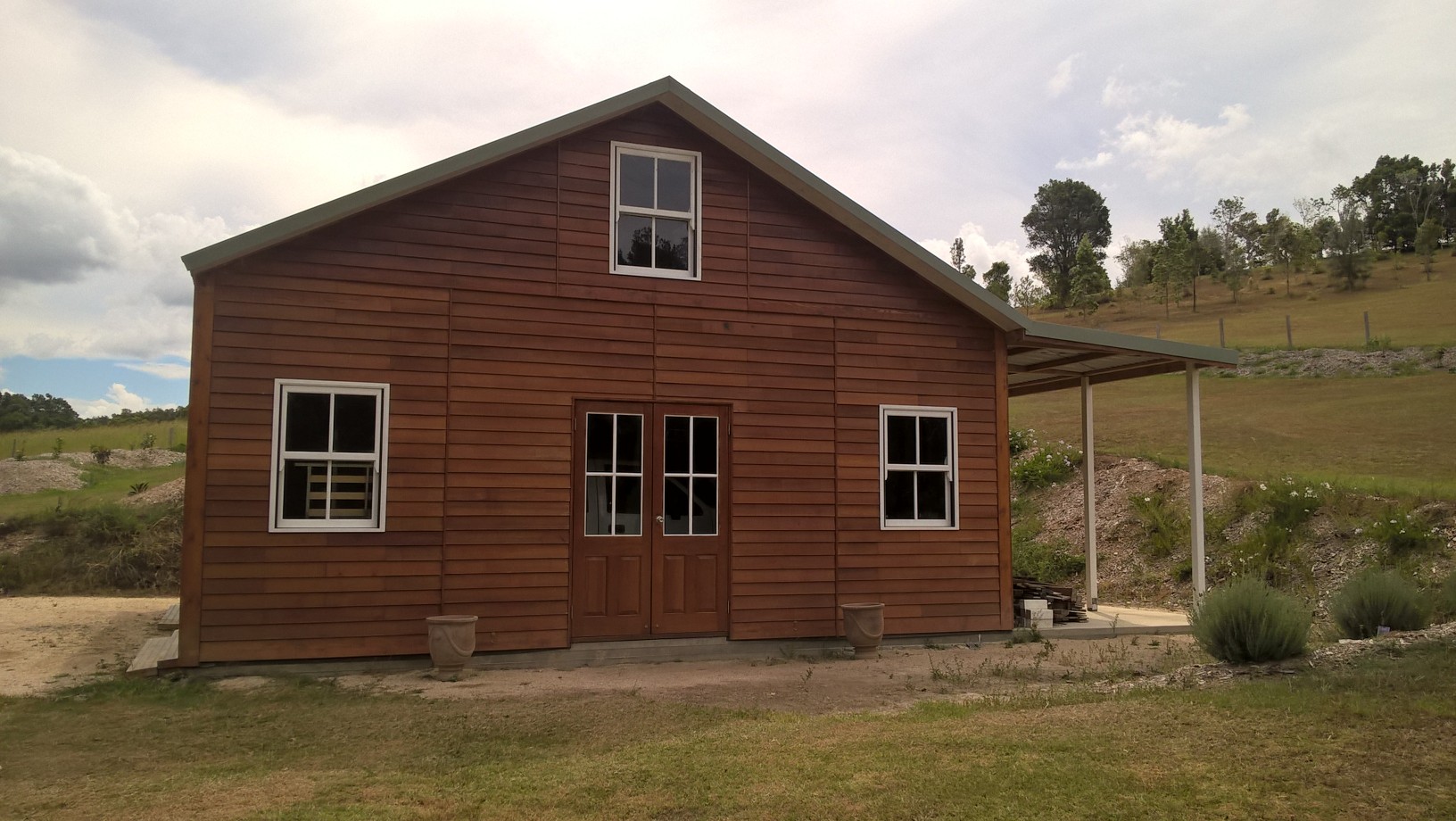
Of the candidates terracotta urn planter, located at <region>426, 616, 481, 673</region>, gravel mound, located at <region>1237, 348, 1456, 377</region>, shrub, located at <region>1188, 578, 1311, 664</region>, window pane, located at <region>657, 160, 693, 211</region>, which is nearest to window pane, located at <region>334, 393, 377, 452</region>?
terracotta urn planter, located at <region>426, 616, 481, 673</region>

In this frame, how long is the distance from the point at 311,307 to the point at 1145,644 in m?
9.05

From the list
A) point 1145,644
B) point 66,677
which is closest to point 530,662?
point 66,677

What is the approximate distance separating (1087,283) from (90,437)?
48.7m

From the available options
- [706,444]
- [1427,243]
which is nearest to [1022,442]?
[706,444]

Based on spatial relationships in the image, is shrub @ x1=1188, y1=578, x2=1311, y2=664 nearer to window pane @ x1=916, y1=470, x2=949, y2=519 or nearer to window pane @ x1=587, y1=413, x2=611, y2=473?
window pane @ x1=916, y1=470, x2=949, y2=519

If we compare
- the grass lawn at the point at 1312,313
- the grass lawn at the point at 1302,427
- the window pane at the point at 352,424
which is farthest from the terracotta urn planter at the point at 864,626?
the grass lawn at the point at 1312,313

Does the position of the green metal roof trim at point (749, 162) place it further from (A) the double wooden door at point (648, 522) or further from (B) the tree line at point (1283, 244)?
(B) the tree line at point (1283, 244)

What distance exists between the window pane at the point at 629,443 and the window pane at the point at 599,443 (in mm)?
105

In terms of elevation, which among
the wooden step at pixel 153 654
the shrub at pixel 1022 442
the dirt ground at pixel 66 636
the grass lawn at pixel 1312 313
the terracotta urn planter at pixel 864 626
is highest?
the grass lawn at pixel 1312 313

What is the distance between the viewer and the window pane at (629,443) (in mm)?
9656

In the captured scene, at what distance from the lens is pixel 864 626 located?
32.0 ft

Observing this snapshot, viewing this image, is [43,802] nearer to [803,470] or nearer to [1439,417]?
[803,470]

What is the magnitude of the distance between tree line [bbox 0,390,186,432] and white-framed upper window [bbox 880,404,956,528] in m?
33.9

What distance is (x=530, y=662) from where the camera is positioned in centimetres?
911
